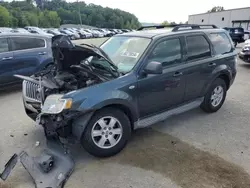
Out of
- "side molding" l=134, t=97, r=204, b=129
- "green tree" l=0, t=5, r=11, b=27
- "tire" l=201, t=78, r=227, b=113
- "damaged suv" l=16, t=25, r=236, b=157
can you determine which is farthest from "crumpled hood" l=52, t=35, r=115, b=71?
"green tree" l=0, t=5, r=11, b=27

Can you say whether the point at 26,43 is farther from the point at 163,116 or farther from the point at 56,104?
the point at 163,116

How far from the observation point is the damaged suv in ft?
10.7

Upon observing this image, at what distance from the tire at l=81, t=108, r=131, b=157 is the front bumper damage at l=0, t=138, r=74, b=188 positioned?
343mm

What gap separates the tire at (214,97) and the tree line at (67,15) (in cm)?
6966

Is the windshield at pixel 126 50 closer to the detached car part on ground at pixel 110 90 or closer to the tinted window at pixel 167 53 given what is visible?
A: the detached car part on ground at pixel 110 90

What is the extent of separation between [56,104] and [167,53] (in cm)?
203

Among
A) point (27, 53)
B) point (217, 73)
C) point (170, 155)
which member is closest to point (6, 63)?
point (27, 53)

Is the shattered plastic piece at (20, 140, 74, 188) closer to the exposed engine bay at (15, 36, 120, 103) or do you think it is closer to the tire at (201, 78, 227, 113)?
the exposed engine bay at (15, 36, 120, 103)

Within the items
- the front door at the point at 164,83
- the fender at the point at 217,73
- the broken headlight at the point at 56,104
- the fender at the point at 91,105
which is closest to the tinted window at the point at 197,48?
the front door at the point at 164,83

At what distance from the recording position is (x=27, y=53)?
272 inches

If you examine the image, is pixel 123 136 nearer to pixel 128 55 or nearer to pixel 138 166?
pixel 138 166

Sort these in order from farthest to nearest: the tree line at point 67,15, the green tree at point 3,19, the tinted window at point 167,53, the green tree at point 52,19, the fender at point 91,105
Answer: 1. the green tree at point 52,19
2. the tree line at point 67,15
3. the green tree at point 3,19
4. the tinted window at point 167,53
5. the fender at point 91,105

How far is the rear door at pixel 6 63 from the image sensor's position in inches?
256

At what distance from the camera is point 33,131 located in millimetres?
4441
